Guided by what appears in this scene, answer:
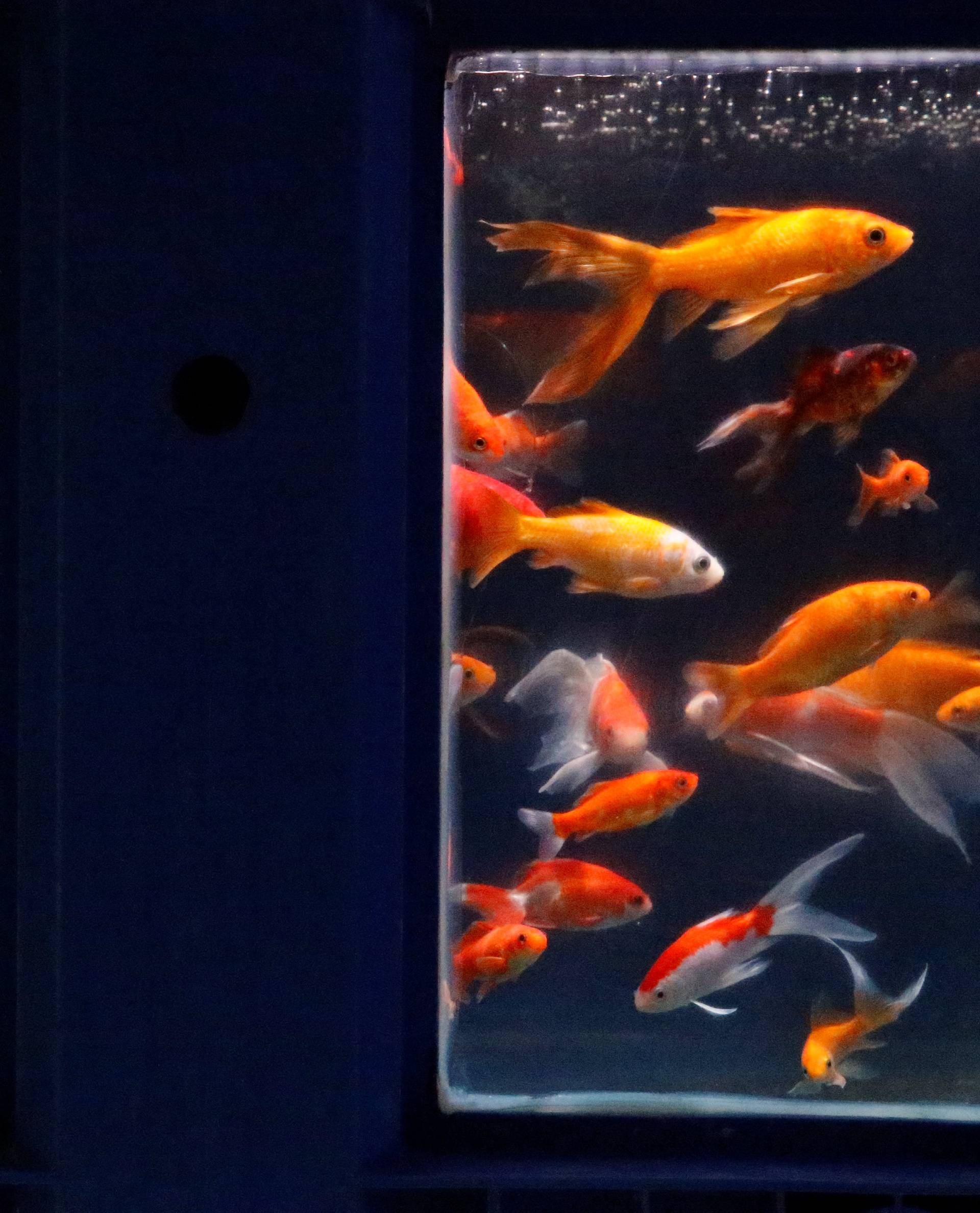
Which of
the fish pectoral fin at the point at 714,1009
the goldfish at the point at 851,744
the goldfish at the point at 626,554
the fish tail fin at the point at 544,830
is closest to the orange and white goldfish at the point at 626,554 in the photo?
the goldfish at the point at 626,554

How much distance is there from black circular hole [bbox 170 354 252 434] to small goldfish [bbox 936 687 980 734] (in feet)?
5.29

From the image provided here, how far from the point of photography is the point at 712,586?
5.84ft

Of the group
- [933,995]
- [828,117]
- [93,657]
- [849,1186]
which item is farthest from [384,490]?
[933,995]

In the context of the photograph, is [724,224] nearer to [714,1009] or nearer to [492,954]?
[492,954]

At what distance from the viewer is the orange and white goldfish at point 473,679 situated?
81.0 inches

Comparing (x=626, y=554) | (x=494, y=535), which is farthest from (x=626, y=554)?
(x=494, y=535)

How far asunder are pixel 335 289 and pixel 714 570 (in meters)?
0.91

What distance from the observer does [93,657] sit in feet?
3.94

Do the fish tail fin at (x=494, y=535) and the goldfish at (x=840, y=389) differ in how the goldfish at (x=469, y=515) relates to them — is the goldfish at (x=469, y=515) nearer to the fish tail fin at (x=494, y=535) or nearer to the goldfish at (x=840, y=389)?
the fish tail fin at (x=494, y=535)

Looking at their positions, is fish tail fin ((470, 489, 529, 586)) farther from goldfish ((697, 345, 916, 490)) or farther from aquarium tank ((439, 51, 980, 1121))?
goldfish ((697, 345, 916, 490))

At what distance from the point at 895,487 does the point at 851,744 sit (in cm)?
63

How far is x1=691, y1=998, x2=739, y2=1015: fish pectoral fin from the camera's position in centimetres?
187

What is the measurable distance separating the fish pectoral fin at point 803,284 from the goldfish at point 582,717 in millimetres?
946

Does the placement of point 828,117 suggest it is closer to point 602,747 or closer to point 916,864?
point 602,747
